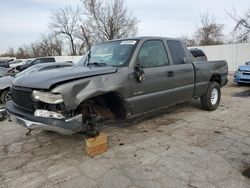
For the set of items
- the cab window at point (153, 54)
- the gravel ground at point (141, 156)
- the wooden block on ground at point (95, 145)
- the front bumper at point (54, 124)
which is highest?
the cab window at point (153, 54)

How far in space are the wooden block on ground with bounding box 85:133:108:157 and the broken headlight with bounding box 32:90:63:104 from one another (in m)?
0.93

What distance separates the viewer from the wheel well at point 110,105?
14.9ft

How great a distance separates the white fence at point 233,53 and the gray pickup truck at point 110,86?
1559 cm

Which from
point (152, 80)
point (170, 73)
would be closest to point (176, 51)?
point (170, 73)

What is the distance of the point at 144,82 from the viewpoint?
4.93 metres

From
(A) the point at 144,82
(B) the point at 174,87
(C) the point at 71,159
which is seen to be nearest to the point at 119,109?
(A) the point at 144,82

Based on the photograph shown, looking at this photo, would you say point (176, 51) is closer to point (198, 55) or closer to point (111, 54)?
point (111, 54)

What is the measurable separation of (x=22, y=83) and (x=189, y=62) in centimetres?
372

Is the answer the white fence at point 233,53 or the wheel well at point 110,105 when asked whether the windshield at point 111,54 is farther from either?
the white fence at point 233,53

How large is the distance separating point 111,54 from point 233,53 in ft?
60.8

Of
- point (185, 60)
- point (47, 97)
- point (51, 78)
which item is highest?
point (185, 60)

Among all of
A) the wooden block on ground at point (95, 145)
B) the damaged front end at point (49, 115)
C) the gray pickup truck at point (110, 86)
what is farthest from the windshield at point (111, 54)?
the damaged front end at point (49, 115)

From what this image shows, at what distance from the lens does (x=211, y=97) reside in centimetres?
718

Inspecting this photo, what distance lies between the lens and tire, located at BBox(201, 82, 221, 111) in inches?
275
